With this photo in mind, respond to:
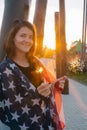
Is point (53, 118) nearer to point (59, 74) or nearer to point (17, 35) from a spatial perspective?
point (17, 35)

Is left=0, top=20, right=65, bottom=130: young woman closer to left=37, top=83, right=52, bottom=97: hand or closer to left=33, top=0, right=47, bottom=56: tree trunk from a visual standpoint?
left=37, top=83, right=52, bottom=97: hand

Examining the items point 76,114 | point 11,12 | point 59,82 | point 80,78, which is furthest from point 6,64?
point 80,78

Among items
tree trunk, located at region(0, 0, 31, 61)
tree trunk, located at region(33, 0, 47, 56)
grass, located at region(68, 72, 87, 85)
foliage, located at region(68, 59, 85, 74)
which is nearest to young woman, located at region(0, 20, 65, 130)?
tree trunk, located at region(0, 0, 31, 61)

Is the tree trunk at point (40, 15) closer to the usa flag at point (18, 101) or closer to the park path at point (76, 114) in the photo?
the usa flag at point (18, 101)

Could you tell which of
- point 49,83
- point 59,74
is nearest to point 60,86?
point 49,83

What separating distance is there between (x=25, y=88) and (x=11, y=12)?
132 centimetres

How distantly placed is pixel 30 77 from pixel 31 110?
0.93 ft

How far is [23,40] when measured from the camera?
12.4ft

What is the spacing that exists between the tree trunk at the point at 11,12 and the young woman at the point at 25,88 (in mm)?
826

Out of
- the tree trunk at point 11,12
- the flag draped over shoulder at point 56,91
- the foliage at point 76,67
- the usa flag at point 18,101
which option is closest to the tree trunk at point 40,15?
the tree trunk at point 11,12

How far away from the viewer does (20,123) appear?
3727mm

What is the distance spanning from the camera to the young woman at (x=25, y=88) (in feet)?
12.2

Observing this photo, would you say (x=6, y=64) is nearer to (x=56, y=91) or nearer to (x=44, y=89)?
(x=44, y=89)

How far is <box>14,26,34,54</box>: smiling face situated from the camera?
3781 millimetres
